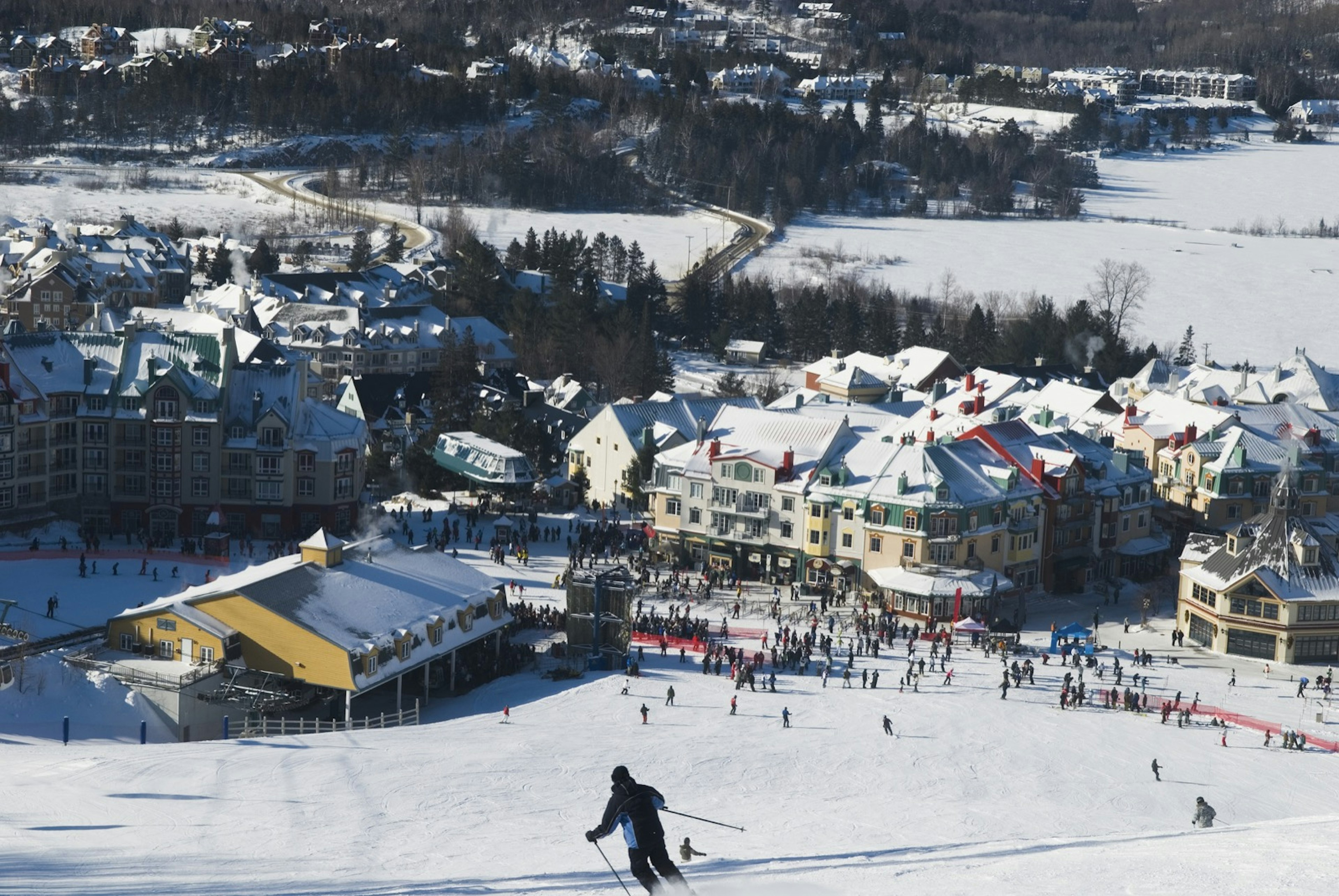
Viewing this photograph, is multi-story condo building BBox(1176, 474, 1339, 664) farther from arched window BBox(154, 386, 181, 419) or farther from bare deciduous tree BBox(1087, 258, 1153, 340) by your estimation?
bare deciduous tree BBox(1087, 258, 1153, 340)

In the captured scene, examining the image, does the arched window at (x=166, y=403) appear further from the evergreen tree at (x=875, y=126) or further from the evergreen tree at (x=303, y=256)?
the evergreen tree at (x=875, y=126)

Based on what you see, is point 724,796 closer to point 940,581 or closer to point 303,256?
point 940,581

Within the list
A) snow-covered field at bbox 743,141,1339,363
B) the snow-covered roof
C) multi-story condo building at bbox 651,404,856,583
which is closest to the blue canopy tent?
the snow-covered roof

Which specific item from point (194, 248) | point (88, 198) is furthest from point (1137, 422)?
point (88, 198)

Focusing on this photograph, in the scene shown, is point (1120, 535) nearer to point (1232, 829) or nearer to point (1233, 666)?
point (1233, 666)

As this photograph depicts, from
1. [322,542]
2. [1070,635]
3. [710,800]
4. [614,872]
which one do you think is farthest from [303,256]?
[614,872]

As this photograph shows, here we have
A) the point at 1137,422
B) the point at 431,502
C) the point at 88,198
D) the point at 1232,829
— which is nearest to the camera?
the point at 1232,829
